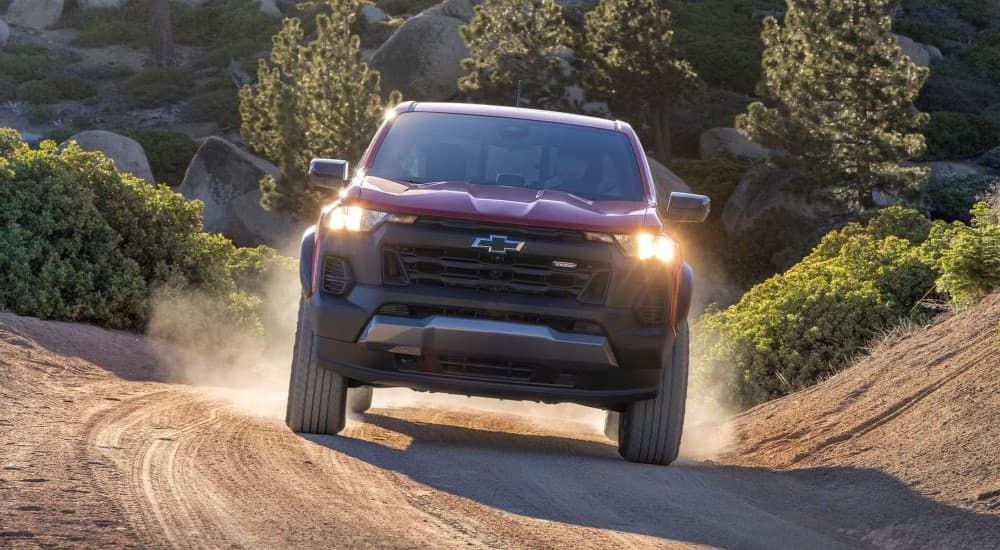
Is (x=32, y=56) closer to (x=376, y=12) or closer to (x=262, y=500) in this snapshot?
(x=376, y=12)

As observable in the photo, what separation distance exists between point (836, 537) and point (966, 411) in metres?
2.34

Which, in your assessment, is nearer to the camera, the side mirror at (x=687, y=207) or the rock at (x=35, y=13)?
the side mirror at (x=687, y=207)

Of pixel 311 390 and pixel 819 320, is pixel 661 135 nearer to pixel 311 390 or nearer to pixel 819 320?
pixel 819 320

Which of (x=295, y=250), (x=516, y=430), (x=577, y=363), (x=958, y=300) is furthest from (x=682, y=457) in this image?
(x=295, y=250)

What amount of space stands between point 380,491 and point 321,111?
85.3 ft

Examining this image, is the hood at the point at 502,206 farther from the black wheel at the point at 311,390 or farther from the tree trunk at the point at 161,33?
the tree trunk at the point at 161,33

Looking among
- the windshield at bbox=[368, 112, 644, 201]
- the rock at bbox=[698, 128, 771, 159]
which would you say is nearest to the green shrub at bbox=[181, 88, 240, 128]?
the rock at bbox=[698, 128, 771, 159]

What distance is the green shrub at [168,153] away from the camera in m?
42.7

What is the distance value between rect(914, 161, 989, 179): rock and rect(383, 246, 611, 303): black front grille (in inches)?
1271

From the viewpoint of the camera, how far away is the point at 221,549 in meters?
5.32

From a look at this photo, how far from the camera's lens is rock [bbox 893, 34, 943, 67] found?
52.7 m

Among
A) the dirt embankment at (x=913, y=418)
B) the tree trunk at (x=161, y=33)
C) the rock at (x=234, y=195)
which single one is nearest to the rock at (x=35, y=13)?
the tree trunk at (x=161, y=33)

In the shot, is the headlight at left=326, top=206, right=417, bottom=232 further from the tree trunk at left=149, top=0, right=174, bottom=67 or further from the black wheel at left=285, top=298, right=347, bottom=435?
the tree trunk at left=149, top=0, right=174, bottom=67

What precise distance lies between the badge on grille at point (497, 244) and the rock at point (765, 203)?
26057mm
